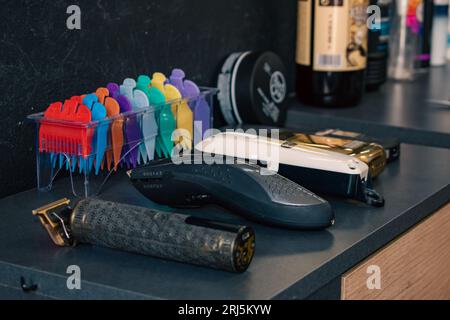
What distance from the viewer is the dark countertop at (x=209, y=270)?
0.75 metres

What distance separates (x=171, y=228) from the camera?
2.61 ft

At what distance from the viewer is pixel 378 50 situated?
1656mm

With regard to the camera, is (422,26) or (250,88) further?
(422,26)

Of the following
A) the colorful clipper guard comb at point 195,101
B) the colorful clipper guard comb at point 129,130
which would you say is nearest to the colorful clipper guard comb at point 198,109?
the colorful clipper guard comb at point 195,101

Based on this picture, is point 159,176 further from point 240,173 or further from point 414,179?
point 414,179

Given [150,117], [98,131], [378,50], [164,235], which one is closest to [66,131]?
[98,131]

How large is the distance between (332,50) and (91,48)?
0.50 m

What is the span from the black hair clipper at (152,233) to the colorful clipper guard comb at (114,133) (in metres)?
0.17

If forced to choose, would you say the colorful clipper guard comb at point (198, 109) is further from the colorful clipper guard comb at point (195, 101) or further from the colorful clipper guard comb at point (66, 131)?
the colorful clipper guard comb at point (66, 131)

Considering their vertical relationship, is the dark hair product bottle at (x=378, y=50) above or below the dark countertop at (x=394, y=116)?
above

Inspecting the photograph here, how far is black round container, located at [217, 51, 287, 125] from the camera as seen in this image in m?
1.33

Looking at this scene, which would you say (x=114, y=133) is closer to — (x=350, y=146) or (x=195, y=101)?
(x=195, y=101)

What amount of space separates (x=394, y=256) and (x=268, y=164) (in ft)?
0.62

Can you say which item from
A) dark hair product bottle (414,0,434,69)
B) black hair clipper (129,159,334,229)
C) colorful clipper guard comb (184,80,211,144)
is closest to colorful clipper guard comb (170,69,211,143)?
colorful clipper guard comb (184,80,211,144)
